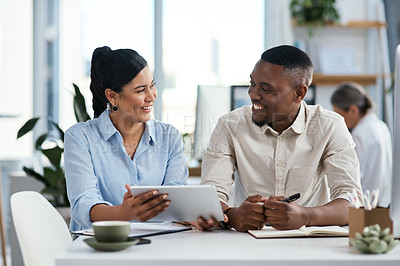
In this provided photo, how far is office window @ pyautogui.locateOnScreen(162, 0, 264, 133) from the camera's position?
527 cm

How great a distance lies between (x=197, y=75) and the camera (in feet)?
17.5

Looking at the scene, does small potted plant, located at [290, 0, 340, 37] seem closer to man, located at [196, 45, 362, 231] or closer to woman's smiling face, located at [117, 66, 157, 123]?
man, located at [196, 45, 362, 231]

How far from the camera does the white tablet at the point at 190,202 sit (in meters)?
1.42

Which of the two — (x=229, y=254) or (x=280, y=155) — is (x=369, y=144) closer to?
(x=280, y=155)

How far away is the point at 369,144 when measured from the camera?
151 inches

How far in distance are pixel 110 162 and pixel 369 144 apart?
243 cm

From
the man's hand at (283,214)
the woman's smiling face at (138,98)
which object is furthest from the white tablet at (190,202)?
the woman's smiling face at (138,98)

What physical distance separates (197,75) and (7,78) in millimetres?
1784

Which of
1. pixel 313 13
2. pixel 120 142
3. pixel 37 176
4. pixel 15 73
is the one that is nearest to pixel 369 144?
pixel 313 13

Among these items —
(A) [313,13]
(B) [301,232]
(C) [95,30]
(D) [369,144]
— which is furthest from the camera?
(C) [95,30]

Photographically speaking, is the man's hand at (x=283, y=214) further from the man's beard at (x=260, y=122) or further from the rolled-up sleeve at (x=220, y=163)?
the man's beard at (x=260, y=122)

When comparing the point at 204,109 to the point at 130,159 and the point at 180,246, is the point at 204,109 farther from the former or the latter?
the point at 180,246

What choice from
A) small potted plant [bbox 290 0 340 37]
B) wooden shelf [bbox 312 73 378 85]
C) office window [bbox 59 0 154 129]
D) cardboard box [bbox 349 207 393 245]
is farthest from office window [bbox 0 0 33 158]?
cardboard box [bbox 349 207 393 245]

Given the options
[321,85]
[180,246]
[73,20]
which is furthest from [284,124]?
[73,20]
